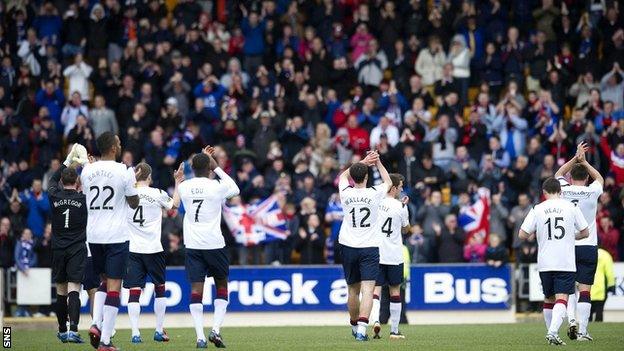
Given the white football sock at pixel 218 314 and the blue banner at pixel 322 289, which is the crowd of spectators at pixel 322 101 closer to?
the blue banner at pixel 322 289

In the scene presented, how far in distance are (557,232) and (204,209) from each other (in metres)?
5.22

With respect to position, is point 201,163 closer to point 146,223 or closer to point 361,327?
point 146,223

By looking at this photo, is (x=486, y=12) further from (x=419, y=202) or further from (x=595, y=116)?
(x=419, y=202)

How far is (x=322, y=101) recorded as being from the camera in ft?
113

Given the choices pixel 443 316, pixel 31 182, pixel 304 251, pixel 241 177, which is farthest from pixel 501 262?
pixel 31 182

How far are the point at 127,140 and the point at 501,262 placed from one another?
33.8 feet

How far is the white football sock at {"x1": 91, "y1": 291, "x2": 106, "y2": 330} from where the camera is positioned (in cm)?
1823

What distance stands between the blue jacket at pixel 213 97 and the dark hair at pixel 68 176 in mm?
14457

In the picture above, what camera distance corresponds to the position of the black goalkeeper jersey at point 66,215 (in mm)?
20094

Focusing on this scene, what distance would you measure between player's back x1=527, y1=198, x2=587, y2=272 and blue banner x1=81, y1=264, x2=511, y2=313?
33.0 feet

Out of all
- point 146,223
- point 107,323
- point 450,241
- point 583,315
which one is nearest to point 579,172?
point 583,315

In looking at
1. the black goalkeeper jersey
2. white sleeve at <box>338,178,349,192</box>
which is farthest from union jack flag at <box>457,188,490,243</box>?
the black goalkeeper jersey

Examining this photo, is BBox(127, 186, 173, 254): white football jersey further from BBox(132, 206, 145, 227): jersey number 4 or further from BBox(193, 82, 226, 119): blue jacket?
BBox(193, 82, 226, 119): blue jacket

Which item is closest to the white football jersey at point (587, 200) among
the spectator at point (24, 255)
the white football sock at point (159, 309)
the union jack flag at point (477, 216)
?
the white football sock at point (159, 309)
